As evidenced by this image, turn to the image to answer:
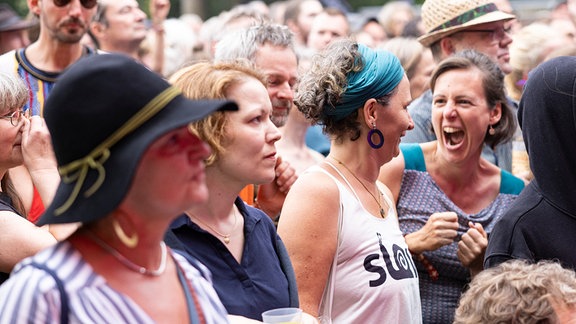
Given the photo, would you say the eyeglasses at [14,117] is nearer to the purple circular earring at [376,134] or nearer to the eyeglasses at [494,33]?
the purple circular earring at [376,134]

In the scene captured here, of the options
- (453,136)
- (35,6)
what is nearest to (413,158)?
(453,136)

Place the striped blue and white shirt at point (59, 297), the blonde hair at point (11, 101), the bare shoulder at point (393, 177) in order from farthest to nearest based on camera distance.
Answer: the bare shoulder at point (393, 177) → the blonde hair at point (11, 101) → the striped blue and white shirt at point (59, 297)

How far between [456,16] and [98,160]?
4629 millimetres

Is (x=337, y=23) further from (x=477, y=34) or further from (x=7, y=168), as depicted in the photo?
(x=7, y=168)

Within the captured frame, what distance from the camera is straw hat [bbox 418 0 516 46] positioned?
616cm

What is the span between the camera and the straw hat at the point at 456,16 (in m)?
6.16

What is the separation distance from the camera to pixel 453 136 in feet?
15.3

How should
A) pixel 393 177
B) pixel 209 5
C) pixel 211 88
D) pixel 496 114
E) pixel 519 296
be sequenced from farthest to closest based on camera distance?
pixel 209 5, pixel 496 114, pixel 393 177, pixel 211 88, pixel 519 296

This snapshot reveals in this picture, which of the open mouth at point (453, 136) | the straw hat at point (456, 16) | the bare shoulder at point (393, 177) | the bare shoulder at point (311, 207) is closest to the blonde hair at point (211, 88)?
the bare shoulder at point (311, 207)

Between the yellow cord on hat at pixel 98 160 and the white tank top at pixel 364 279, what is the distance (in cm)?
166

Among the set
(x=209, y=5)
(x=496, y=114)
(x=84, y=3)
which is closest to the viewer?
(x=496, y=114)

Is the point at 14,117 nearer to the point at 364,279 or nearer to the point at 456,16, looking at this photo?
the point at 364,279

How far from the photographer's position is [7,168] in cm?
365

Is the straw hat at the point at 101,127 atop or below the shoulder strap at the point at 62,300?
atop
